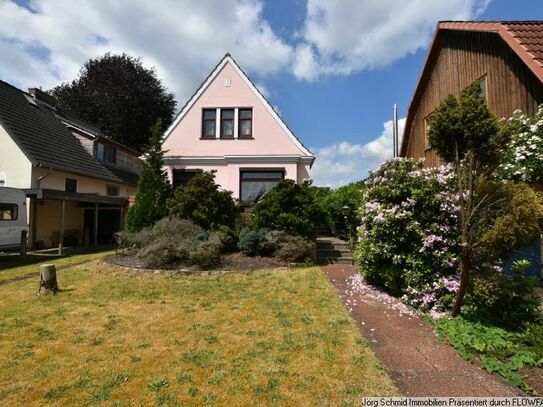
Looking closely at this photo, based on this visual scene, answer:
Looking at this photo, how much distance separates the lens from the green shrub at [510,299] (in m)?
4.80

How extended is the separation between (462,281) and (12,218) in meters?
14.6

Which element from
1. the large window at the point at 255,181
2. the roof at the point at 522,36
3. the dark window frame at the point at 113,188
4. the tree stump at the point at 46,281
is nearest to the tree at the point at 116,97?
the dark window frame at the point at 113,188

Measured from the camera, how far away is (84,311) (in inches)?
238

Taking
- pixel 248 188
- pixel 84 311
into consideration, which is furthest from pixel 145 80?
pixel 84 311

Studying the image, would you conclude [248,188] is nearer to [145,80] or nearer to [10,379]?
[10,379]

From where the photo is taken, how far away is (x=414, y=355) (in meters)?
4.17

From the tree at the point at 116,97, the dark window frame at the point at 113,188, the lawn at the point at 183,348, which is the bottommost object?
the lawn at the point at 183,348

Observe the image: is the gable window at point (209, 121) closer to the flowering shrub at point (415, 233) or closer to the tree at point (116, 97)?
the flowering shrub at point (415, 233)

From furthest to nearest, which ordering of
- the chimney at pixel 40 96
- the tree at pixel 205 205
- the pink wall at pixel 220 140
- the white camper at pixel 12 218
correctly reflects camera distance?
the chimney at pixel 40 96 < the pink wall at pixel 220 140 < the white camper at pixel 12 218 < the tree at pixel 205 205

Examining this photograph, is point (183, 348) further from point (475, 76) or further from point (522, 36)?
point (475, 76)

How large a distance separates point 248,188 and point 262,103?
4.49 metres

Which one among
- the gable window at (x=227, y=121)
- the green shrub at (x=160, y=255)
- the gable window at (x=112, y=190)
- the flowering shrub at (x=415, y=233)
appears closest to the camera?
the flowering shrub at (x=415, y=233)

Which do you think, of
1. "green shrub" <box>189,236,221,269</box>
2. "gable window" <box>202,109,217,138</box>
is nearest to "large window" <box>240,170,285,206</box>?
"gable window" <box>202,109,217,138</box>

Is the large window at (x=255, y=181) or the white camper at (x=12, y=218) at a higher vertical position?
the large window at (x=255, y=181)
